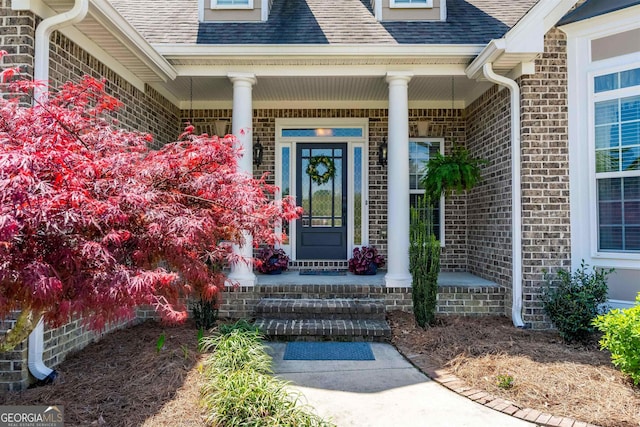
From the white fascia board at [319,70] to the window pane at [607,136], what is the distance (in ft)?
6.02

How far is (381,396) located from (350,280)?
9.08 ft

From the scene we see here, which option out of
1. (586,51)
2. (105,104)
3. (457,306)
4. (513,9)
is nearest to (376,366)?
(457,306)

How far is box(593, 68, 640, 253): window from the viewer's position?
4820mm

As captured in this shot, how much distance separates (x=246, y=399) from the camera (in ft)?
9.38

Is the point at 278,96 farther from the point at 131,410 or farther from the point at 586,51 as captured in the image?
the point at 131,410

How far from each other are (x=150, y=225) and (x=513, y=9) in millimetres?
6962

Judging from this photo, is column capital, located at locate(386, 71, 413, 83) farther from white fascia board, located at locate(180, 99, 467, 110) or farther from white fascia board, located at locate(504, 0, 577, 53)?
white fascia board, located at locate(180, 99, 467, 110)

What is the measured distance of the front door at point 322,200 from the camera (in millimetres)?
7531

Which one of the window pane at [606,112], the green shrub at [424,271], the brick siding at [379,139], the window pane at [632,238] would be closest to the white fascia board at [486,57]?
the window pane at [606,112]

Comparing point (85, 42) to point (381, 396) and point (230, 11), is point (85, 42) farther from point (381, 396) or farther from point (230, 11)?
point (381, 396)

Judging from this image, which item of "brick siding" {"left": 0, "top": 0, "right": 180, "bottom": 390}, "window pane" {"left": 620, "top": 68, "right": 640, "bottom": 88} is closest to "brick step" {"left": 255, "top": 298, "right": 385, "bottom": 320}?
"brick siding" {"left": 0, "top": 0, "right": 180, "bottom": 390}

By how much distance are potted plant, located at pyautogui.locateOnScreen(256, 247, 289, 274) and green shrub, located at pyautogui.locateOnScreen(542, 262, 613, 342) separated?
384cm

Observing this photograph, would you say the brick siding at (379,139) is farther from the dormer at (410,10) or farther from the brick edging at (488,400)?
the brick edging at (488,400)

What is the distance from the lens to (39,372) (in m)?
3.60
